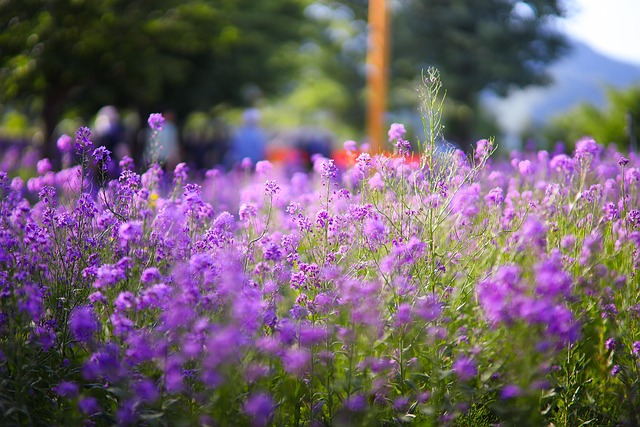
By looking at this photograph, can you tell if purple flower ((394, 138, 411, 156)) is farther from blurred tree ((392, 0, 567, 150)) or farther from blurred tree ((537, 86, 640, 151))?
blurred tree ((392, 0, 567, 150))

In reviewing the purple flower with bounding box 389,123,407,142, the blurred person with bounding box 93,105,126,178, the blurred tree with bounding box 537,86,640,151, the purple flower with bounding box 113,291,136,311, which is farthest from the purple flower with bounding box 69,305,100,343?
the blurred person with bounding box 93,105,126,178

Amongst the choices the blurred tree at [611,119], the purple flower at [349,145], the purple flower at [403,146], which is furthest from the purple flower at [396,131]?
the blurred tree at [611,119]

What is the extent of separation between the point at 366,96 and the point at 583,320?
25591 millimetres

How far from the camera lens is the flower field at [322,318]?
8.79ft

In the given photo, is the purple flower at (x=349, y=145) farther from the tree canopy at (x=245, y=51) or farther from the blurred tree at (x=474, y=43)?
the blurred tree at (x=474, y=43)

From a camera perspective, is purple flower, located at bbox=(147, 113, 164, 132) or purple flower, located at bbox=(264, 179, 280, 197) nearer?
purple flower, located at bbox=(264, 179, 280, 197)

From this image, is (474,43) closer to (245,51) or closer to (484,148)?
(245,51)

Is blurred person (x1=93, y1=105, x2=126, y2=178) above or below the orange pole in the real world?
below

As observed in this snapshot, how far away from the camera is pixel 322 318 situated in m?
3.35

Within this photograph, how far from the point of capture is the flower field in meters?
2.68

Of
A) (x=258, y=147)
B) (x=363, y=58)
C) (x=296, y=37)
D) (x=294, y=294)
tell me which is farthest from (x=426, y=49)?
(x=294, y=294)

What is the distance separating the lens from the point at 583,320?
3.52 meters

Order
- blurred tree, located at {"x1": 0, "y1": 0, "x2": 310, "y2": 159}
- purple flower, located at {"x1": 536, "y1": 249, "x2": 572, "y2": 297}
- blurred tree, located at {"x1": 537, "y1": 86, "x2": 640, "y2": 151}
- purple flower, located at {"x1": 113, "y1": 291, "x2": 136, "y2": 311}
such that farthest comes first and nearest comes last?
blurred tree, located at {"x1": 537, "y1": 86, "x2": 640, "y2": 151}, blurred tree, located at {"x1": 0, "y1": 0, "x2": 310, "y2": 159}, purple flower, located at {"x1": 113, "y1": 291, "x2": 136, "y2": 311}, purple flower, located at {"x1": 536, "y1": 249, "x2": 572, "y2": 297}

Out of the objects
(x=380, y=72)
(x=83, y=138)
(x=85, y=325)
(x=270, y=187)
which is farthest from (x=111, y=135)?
(x=85, y=325)
